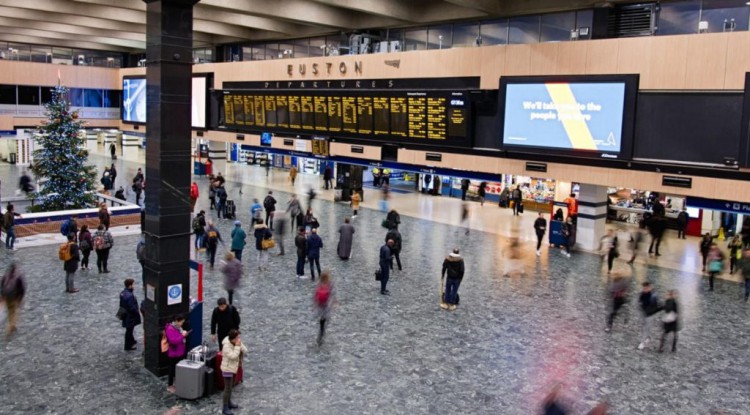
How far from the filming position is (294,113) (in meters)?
25.0

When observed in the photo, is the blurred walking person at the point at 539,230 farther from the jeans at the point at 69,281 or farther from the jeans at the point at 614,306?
the jeans at the point at 69,281

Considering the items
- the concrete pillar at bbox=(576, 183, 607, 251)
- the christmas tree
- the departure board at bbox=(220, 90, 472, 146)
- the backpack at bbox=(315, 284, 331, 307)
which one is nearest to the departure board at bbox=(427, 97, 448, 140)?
the departure board at bbox=(220, 90, 472, 146)

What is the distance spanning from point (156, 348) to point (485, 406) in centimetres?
525

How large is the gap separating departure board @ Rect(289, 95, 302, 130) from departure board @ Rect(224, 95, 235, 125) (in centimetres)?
401

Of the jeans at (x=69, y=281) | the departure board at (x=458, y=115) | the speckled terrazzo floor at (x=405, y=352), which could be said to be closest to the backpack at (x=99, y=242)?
the speckled terrazzo floor at (x=405, y=352)

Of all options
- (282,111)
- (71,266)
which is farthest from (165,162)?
(282,111)

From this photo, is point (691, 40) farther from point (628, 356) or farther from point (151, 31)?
point (151, 31)

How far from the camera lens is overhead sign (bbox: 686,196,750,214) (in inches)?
602

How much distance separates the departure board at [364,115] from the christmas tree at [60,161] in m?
10.1

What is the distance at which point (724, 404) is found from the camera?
9547 mm

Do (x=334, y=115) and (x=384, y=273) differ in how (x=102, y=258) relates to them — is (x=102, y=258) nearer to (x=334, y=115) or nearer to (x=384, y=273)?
(x=384, y=273)

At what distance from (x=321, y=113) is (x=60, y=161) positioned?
31.2 ft

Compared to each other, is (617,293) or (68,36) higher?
(68,36)

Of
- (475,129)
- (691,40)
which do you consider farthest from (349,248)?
(691,40)
